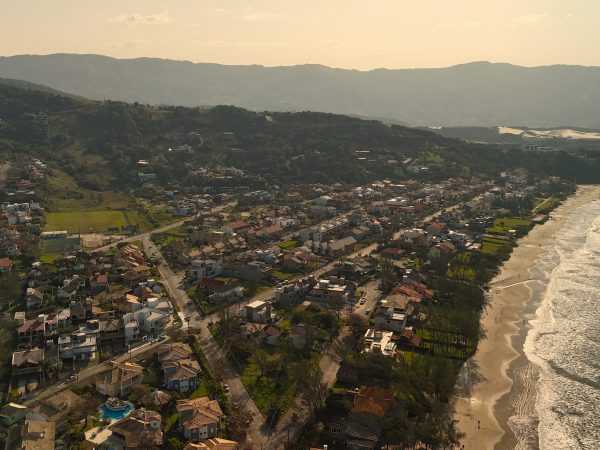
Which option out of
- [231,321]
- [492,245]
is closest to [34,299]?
[231,321]

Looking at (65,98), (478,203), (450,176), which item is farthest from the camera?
(65,98)

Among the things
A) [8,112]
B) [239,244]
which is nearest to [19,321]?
[239,244]

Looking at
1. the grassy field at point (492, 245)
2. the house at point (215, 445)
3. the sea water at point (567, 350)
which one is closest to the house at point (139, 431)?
the house at point (215, 445)

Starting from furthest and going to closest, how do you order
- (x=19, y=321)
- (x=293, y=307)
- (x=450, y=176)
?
(x=450, y=176), (x=293, y=307), (x=19, y=321)

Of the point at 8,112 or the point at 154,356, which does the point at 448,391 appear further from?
the point at 8,112

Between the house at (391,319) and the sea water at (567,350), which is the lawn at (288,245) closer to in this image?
the house at (391,319)

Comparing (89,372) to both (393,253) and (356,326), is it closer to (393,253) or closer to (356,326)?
(356,326)
